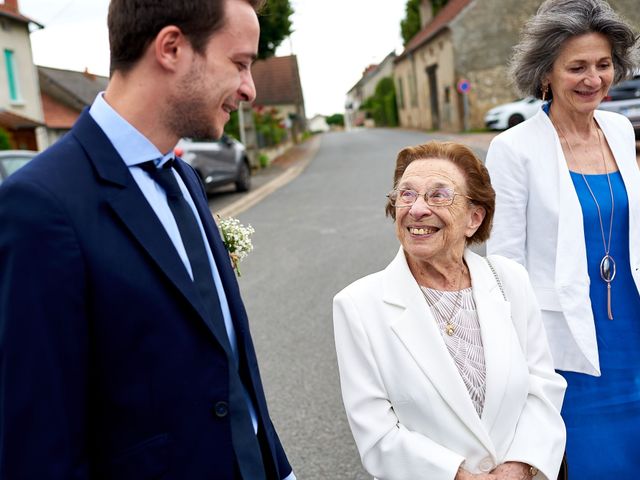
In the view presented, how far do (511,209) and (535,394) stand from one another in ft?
2.70

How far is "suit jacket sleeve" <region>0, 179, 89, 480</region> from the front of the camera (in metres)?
1.38

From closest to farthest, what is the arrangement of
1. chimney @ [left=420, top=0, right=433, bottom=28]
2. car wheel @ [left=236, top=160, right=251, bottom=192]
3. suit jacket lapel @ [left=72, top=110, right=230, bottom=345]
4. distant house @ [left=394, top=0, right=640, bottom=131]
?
1. suit jacket lapel @ [left=72, top=110, right=230, bottom=345]
2. car wheel @ [left=236, top=160, right=251, bottom=192]
3. distant house @ [left=394, top=0, right=640, bottom=131]
4. chimney @ [left=420, top=0, right=433, bottom=28]

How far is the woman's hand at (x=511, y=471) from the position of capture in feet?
7.64

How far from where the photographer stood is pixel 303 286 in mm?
7871

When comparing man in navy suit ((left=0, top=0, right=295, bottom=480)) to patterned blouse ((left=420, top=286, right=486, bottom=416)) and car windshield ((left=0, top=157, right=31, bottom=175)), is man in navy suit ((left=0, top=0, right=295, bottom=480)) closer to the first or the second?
patterned blouse ((left=420, top=286, right=486, bottom=416))

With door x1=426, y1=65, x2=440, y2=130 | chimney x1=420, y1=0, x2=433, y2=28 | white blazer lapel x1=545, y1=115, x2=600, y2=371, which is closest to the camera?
white blazer lapel x1=545, y1=115, x2=600, y2=371

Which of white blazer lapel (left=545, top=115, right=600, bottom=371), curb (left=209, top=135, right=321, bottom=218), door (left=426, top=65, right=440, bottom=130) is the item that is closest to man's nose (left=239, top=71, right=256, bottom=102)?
white blazer lapel (left=545, top=115, right=600, bottom=371)

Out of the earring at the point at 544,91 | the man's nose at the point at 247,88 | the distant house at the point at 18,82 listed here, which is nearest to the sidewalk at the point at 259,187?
the earring at the point at 544,91

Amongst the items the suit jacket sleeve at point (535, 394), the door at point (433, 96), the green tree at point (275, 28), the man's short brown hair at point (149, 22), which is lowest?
the suit jacket sleeve at point (535, 394)

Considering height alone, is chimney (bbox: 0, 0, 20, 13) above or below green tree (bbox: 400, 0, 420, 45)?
below

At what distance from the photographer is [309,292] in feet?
25.0

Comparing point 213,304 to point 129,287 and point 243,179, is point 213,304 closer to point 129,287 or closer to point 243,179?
point 129,287

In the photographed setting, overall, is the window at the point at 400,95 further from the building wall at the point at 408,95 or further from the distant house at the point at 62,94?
the distant house at the point at 62,94

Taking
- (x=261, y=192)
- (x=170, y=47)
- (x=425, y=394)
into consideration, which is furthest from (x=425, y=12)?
(x=170, y=47)
